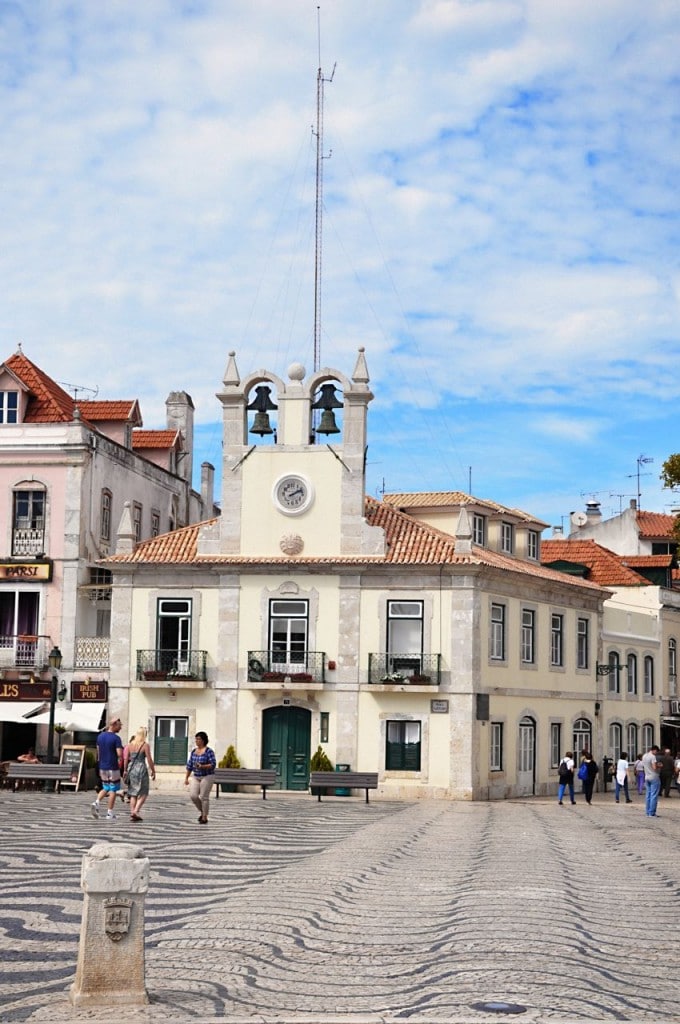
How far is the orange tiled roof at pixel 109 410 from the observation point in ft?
153

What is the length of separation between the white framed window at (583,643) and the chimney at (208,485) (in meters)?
16.4

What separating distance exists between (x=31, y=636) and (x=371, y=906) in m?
29.8

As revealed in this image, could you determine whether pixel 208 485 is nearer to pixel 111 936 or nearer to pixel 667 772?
pixel 667 772

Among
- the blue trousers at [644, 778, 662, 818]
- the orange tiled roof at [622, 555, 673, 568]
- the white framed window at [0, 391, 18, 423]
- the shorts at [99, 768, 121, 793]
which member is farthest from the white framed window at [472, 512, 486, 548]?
the shorts at [99, 768, 121, 793]

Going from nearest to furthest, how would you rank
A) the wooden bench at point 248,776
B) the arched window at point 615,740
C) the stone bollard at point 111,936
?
the stone bollard at point 111,936, the wooden bench at point 248,776, the arched window at point 615,740

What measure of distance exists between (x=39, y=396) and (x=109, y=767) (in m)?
20.9

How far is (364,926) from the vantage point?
458 inches

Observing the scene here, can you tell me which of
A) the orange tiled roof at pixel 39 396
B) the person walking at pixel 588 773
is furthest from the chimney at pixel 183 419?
the person walking at pixel 588 773

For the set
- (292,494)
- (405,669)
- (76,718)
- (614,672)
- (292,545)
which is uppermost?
(292,494)

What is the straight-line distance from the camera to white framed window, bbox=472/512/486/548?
143 feet

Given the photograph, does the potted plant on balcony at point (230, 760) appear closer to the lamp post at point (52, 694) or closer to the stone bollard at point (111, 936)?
the lamp post at point (52, 694)

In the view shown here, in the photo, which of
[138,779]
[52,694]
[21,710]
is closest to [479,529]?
[52,694]

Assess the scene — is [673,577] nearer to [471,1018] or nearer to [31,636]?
[31,636]

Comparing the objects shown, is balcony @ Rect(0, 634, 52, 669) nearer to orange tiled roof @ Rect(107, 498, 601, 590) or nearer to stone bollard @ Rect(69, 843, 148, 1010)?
orange tiled roof @ Rect(107, 498, 601, 590)
